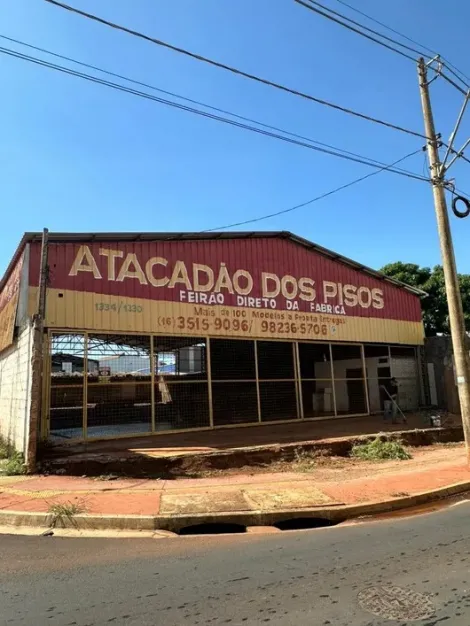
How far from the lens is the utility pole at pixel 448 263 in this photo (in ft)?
38.4

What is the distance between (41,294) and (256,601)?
27.5 feet

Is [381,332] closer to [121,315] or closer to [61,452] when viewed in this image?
[121,315]

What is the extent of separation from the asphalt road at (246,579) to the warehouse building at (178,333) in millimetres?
5325

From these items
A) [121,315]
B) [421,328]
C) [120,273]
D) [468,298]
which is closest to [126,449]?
[121,315]

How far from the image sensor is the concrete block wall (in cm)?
1109

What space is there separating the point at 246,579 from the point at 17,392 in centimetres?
907

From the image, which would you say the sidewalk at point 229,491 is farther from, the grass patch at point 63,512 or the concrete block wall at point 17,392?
the concrete block wall at point 17,392

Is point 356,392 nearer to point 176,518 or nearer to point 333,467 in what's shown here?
point 333,467

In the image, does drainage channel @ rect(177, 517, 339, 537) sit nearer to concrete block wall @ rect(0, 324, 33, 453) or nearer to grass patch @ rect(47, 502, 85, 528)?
grass patch @ rect(47, 502, 85, 528)

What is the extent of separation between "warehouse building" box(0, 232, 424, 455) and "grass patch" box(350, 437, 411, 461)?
430cm

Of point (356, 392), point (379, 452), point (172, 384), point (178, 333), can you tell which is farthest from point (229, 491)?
point (356, 392)

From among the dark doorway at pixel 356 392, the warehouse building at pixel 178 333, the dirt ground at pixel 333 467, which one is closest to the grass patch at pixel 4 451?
the warehouse building at pixel 178 333

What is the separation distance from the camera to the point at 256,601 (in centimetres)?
442

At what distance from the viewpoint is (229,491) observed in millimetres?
9078
